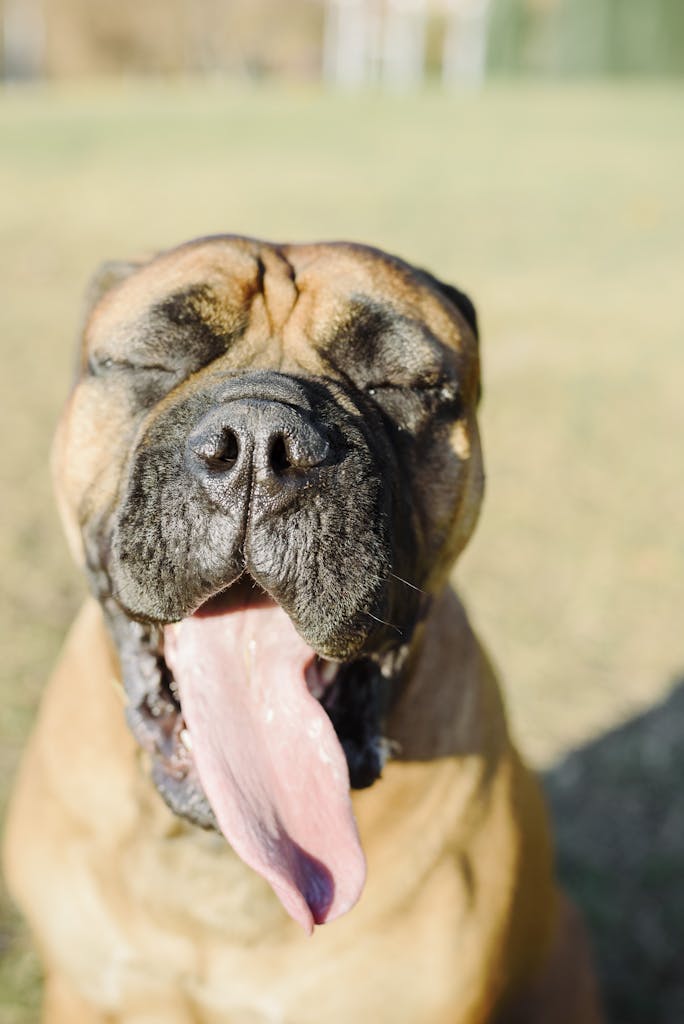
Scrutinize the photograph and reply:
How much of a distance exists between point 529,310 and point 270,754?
793 cm

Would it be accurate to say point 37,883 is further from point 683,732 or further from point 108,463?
point 683,732

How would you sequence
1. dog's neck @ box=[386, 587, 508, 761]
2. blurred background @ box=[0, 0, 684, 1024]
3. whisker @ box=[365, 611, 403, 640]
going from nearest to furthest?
whisker @ box=[365, 611, 403, 640]
dog's neck @ box=[386, 587, 508, 761]
blurred background @ box=[0, 0, 684, 1024]

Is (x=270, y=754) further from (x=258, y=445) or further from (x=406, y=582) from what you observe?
(x=258, y=445)

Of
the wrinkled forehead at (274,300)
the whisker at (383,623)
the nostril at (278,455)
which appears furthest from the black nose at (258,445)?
the wrinkled forehead at (274,300)

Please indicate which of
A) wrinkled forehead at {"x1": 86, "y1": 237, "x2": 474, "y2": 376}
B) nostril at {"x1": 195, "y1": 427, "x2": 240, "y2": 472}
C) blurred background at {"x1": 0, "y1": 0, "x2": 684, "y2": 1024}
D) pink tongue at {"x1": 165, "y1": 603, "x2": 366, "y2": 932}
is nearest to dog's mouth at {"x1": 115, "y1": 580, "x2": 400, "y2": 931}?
pink tongue at {"x1": 165, "y1": 603, "x2": 366, "y2": 932}

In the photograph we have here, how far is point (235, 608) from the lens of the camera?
7.50 feet

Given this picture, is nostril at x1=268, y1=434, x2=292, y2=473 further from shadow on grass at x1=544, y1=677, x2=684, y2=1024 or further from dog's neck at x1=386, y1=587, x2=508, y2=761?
shadow on grass at x1=544, y1=677, x2=684, y2=1024

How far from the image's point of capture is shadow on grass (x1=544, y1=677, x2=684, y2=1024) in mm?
3268

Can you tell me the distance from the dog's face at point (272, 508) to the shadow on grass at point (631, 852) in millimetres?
1553

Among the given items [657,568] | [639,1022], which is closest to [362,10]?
[657,568]

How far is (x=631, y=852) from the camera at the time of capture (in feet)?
12.1

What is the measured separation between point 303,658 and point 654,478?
4.44 m

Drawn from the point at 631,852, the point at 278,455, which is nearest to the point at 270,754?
the point at 278,455

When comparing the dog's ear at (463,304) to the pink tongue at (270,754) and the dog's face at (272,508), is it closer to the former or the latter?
the dog's face at (272,508)
